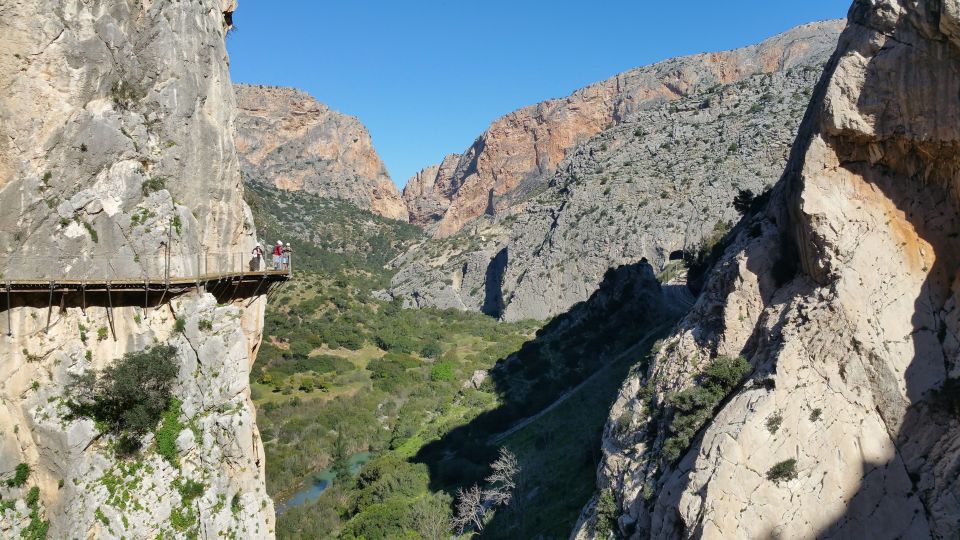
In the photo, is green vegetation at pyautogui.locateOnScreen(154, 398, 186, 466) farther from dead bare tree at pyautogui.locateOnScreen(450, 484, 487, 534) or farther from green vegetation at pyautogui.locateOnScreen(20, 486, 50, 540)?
dead bare tree at pyautogui.locateOnScreen(450, 484, 487, 534)

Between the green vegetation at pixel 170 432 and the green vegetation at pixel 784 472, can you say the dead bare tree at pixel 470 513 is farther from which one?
the green vegetation at pixel 784 472

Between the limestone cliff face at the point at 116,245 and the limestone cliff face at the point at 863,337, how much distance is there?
1354 centimetres

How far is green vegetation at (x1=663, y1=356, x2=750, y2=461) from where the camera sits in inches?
708

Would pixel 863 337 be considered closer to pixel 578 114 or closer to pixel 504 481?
pixel 504 481

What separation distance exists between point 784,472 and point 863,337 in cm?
386

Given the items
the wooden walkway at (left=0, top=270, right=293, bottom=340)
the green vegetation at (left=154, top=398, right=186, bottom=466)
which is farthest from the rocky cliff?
the green vegetation at (left=154, top=398, right=186, bottom=466)

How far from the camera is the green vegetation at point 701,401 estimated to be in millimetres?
17984

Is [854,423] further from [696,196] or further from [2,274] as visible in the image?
[696,196]

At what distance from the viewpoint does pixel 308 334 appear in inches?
2630

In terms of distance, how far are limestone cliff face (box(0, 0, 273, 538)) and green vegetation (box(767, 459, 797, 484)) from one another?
15.0 metres

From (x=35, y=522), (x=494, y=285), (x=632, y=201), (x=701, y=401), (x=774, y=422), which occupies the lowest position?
(x=774, y=422)

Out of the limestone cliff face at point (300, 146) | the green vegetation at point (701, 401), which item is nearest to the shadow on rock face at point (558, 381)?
the green vegetation at point (701, 401)

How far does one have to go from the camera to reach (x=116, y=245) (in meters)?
17.6

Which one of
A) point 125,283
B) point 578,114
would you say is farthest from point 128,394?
point 578,114
